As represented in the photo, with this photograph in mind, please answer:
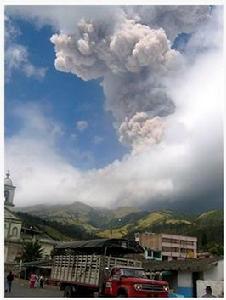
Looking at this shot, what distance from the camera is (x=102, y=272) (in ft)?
48.4

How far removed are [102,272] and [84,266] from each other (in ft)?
3.71

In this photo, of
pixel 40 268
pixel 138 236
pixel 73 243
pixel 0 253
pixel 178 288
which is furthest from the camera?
pixel 138 236

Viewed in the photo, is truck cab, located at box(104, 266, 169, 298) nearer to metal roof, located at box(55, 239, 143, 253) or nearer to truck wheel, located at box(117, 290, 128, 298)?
truck wheel, located at box(117, 290, 128, 298)

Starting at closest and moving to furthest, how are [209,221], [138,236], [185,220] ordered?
1. [138,236]
2. [209,221]
3. [185,220]

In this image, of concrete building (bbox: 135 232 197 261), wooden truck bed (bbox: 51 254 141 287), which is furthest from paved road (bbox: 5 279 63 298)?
concrete building (bbox: 135 232 197 261)

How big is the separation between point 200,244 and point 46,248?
86.1ft

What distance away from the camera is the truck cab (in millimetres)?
12992

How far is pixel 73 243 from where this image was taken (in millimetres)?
18359

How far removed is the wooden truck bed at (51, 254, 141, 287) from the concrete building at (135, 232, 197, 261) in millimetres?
43825

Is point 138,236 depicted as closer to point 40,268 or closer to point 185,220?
point 185,220

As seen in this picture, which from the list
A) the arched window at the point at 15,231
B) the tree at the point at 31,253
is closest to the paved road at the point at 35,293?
the tree at the point at 31,253

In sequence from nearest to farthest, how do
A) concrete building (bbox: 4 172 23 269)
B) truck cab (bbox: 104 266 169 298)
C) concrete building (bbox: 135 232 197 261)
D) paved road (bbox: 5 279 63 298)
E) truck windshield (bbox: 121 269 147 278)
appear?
truck cab (bbox: 104 266 169 298)
truck windshield (bbox: 121 269 147 278)
paved road (bbox: 5 279 63 298)
concrete building (bbox: 4 172 23 269)
concrete building (bbox: 135 232 197 261)

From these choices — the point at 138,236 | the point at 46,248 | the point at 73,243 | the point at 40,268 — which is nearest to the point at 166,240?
the point at 138,236

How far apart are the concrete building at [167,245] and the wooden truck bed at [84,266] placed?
4382 cm
